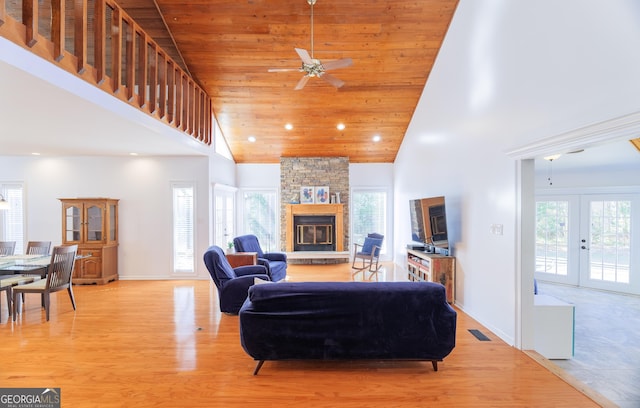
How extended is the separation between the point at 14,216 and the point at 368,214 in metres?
7.76

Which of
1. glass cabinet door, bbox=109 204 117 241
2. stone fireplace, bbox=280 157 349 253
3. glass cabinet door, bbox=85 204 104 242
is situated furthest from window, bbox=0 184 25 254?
stone fireplace, bbox=280 157 349 253

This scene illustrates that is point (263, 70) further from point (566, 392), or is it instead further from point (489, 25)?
point (566, 392)

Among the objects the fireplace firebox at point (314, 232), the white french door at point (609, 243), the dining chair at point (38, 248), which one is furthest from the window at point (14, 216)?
the white french door at point (609, 243)

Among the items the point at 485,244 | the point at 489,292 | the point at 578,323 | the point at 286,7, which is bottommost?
the point at 578,323

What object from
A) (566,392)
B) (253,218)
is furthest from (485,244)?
(253,218)

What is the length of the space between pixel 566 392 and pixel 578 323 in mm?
2670

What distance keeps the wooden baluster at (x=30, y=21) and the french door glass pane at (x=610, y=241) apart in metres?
8.71

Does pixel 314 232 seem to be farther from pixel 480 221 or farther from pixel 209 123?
pixel 480 221

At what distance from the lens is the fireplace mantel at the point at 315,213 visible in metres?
8.06

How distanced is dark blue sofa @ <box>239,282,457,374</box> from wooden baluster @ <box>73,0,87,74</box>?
107 inches

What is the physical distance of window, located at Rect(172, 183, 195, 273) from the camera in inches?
250

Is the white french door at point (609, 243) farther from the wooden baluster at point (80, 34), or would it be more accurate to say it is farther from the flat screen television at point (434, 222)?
the wooden baluster at point (80, 34)

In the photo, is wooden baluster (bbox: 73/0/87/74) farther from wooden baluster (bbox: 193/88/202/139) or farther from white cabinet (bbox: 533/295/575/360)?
white cabinet (bbox: 533/295/575/360)

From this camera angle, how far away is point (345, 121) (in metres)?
6.98
